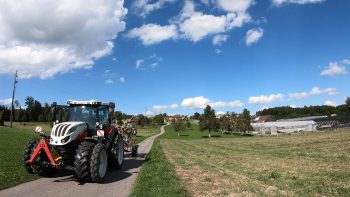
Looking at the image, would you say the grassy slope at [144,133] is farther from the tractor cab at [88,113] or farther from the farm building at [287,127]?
the tractor cab at [88,113]

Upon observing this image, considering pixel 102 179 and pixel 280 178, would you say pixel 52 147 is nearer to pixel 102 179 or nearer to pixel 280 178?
pixel 102 179

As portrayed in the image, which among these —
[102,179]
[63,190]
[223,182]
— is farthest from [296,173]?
[63,190]

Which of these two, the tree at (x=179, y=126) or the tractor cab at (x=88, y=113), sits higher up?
the tree at (x=179, y=126)

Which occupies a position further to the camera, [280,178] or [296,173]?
[296,173]

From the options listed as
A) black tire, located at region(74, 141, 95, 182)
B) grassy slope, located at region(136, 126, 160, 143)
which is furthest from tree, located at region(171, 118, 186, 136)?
black tire, located at region(74, 141, 95, 182)

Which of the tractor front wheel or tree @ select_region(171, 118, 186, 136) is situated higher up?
tree @ select_region(171, 118, 186, 136)

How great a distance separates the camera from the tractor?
44.1 ft

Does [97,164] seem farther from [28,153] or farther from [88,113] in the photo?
[88,113]

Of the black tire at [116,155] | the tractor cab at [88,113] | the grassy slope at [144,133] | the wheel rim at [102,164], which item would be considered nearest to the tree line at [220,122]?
the grassy slope at [144,133]

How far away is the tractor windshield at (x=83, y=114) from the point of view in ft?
54.4

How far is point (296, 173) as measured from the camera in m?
15.6

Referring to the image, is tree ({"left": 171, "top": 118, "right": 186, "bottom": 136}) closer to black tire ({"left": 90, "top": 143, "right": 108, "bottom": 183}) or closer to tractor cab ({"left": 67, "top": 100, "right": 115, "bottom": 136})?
tractor cab ({"left": 67, "top": 100, "right": 115, "bottom": 136})

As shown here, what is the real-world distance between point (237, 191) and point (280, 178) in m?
3.04

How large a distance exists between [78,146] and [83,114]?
2.97m
